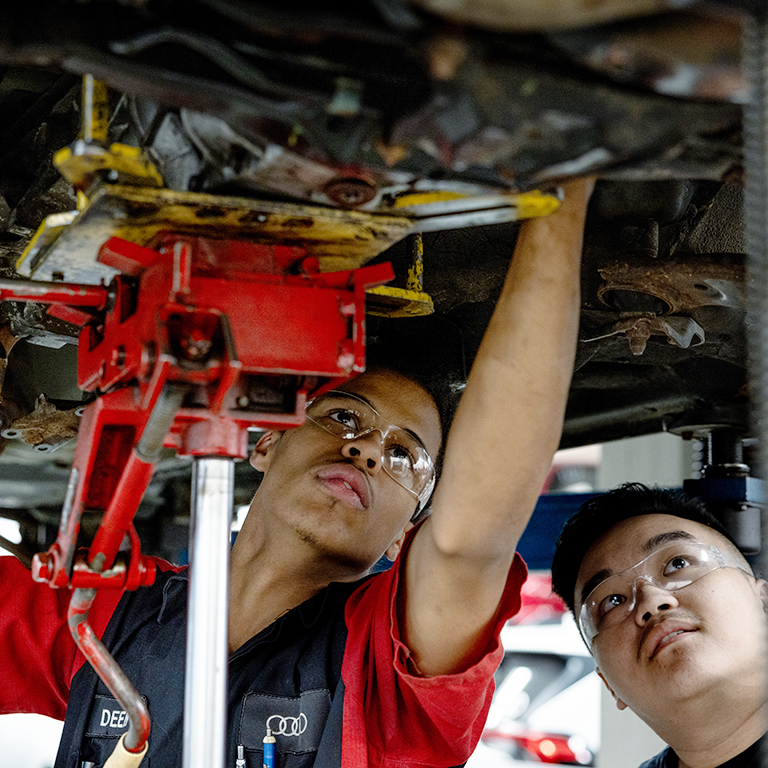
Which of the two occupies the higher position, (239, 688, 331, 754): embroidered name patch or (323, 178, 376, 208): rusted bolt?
(323, 178, 376, 208): rusted bolt

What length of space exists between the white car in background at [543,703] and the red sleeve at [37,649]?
489 centimetres

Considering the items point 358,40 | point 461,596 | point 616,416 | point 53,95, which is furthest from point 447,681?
point 616,416

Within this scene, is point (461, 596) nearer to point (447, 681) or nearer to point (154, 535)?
point (447, 681)

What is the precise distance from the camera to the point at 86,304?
37.5 inches

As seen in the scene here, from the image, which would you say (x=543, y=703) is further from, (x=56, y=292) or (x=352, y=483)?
(x=56, y=292)

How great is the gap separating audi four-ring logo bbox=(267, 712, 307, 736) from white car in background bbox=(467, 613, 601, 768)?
5.01m

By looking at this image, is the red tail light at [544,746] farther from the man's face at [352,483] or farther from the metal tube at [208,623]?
the metal tube at [208,623]

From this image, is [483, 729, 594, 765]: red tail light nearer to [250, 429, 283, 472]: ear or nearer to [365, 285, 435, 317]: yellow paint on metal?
[250, 429, 283, 472]: ear

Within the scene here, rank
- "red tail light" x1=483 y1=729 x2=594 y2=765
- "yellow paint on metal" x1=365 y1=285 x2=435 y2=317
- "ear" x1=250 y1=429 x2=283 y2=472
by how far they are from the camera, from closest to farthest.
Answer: "yellow paint on metal" x1=365 y1=285 x2=435 y2=317 < "ear" x1=250 y1=429 x2=283 y2=472 < "red tail light" x1=483 y1=729 x2=594 y2=765

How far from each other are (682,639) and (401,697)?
0.54m

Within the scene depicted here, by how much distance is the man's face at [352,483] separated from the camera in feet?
4.79

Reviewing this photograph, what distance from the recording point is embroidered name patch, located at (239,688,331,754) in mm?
1288

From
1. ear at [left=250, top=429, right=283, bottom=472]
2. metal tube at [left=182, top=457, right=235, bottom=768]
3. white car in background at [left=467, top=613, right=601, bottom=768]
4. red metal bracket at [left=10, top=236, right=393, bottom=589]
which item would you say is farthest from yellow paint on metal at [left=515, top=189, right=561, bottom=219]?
white car in background at [left=467, top=613, right=601, bottom=768]

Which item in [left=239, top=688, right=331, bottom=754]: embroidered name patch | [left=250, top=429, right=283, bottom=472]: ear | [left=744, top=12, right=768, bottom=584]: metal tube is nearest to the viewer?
[left=744, top=12, right=768, bottom=584]: metal tube
